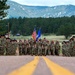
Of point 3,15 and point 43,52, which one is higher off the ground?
point 3,15

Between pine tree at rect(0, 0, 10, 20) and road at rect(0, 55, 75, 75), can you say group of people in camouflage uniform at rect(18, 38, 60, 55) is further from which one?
pine tree at rect(0, 0, 10, 20)

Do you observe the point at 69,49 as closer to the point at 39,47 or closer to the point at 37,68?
the point at 39,47

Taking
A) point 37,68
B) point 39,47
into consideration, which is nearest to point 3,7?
point 39,47

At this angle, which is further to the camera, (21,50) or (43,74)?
(21,50)

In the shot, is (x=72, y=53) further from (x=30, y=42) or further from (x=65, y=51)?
(x=30, y=42)

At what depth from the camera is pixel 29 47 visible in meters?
36.1

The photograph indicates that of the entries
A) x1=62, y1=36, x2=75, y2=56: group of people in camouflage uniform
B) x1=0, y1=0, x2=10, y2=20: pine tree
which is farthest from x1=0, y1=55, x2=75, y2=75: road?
x1=0, y1=0, x2=10, y2=20: pine tree

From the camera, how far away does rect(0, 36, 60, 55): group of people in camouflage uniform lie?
3528cm

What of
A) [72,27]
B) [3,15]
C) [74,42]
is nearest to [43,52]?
[74,42]

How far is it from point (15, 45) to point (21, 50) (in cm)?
77

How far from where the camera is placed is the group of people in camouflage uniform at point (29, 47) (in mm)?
35281

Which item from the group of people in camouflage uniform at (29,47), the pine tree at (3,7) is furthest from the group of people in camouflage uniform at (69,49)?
the pine tree at (3,7)

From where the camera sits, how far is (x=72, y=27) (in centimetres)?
19450

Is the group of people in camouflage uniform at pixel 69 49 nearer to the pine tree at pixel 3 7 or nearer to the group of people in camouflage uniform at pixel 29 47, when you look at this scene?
the group of people in camouflage uniform at pixel 29 47
